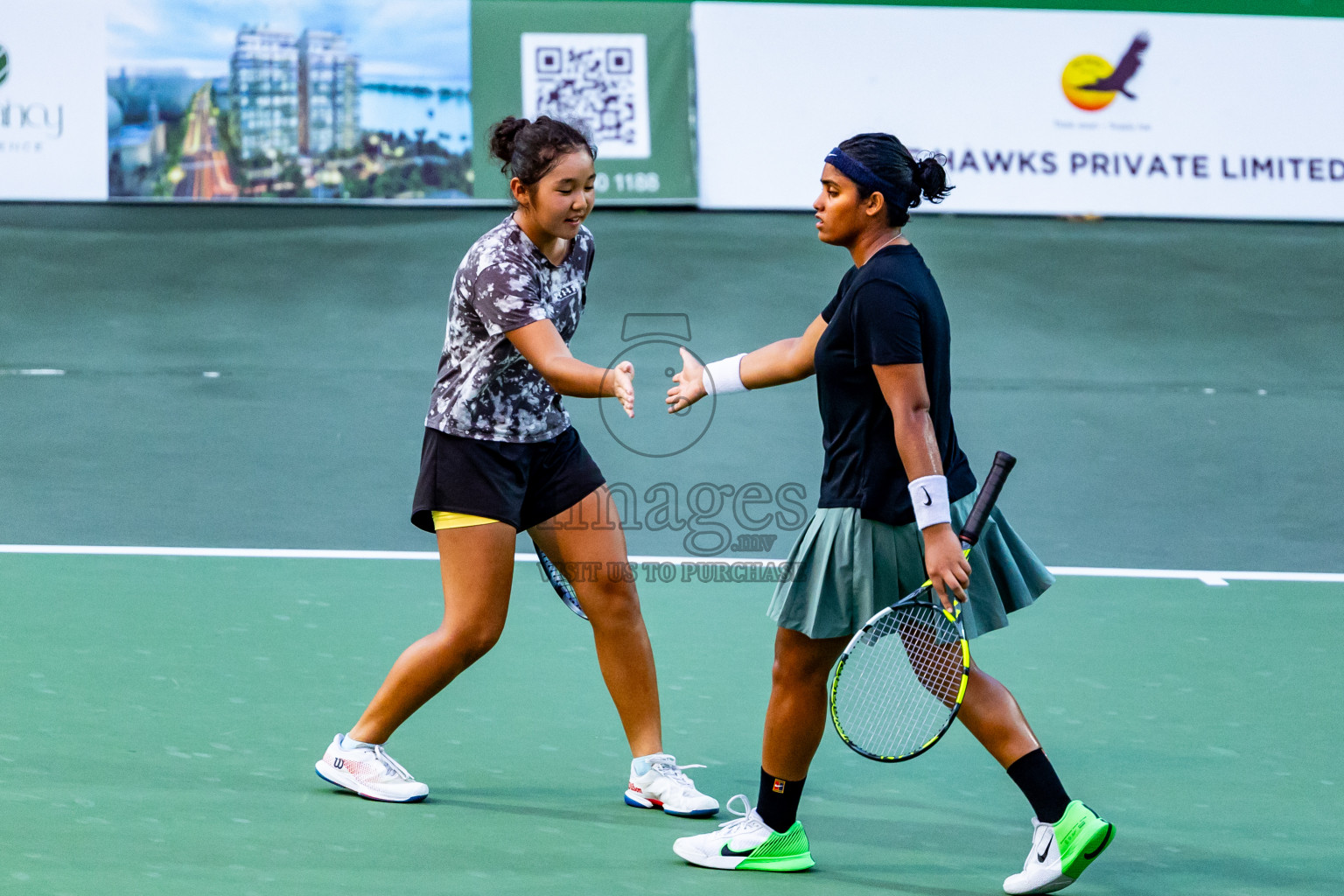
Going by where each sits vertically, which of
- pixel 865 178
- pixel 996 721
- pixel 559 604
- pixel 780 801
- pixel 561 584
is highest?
pixel 865 178

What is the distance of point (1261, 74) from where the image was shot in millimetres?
13500

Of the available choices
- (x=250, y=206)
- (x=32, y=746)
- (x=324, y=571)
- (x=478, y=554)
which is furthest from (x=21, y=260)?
(x=478, y=554)

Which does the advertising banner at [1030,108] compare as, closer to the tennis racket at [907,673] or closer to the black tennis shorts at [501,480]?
the black tennis shorts at [501,480]

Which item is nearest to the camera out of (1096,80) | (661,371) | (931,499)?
(931,499)

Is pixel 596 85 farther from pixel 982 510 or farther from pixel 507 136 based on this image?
pixel 982 510

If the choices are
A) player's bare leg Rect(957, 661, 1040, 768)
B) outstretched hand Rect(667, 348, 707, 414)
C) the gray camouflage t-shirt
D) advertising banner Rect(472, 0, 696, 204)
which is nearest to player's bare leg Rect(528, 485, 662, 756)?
the gray camouflage t-shirt

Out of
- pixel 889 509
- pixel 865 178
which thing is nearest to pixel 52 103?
pixel 865 178

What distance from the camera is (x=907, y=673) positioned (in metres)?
3.97

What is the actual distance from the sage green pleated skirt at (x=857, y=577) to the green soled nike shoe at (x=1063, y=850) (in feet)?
1.58

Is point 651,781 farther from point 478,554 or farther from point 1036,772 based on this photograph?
point 1036,772

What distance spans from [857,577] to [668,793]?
0.98 m

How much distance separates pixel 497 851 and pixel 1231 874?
1.83 m

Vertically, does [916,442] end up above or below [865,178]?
below

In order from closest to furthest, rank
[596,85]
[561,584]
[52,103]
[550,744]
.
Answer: [561,584]
[550,744]
[52,103]
[596,85]
